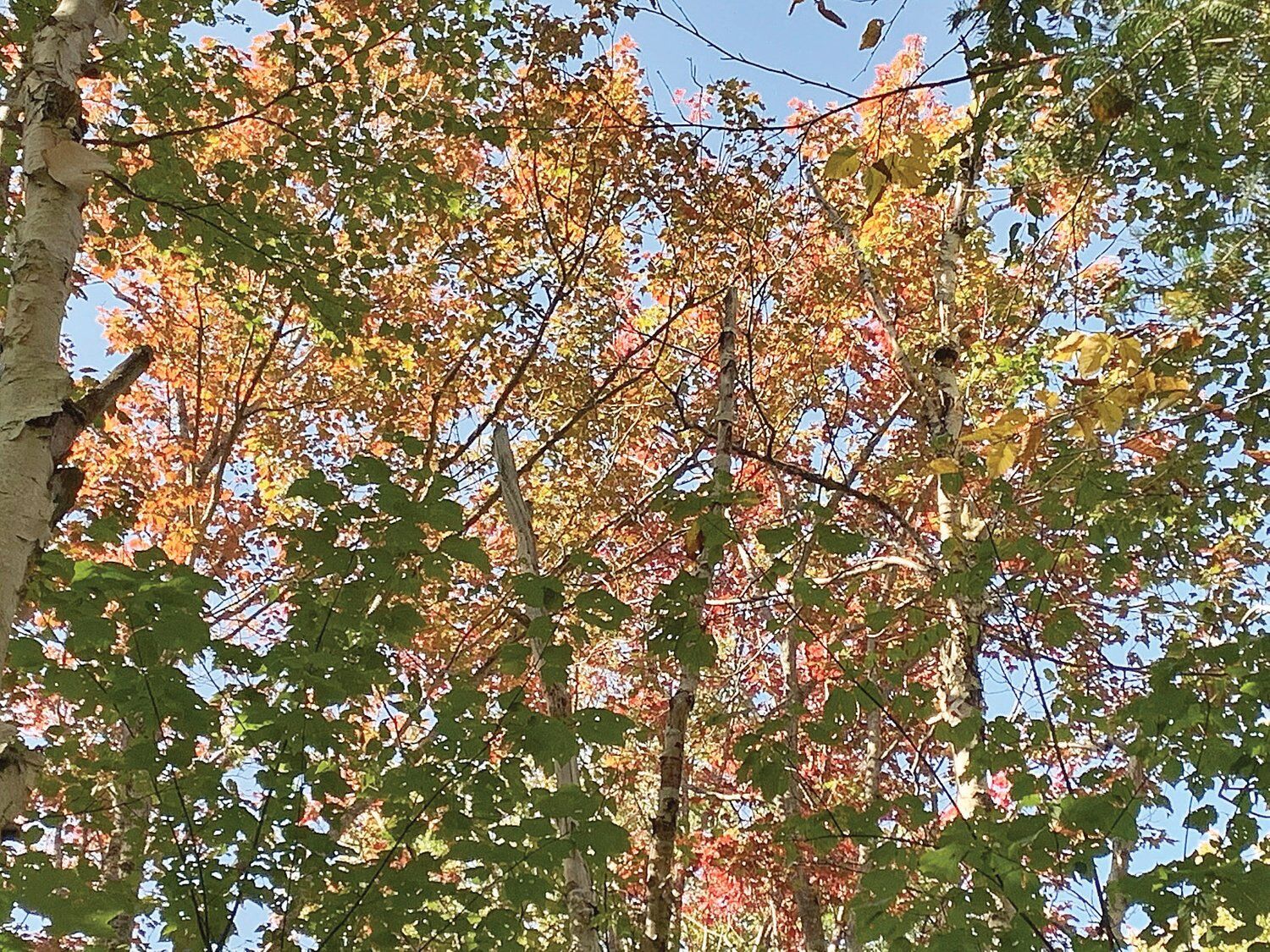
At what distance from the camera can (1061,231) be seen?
7312mm

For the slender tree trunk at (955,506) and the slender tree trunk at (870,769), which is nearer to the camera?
the slender tree trunk at (955,506)

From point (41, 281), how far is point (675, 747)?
116 inches

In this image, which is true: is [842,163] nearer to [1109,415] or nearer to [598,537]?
[1109,415]

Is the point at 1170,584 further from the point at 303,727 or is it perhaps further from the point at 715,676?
the point at 715,676

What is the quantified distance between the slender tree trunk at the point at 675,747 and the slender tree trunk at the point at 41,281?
203 centimetres

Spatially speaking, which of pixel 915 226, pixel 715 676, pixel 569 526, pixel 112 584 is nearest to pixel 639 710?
pixel 715 676

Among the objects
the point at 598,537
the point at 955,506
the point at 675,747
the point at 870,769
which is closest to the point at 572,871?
the point at 675,747

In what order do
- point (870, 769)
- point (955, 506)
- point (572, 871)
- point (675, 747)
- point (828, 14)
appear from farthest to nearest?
point (870, 769) < point (955, 506) < point (675, 747) < point (572, 871) < point (828, 14)

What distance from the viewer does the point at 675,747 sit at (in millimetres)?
3916

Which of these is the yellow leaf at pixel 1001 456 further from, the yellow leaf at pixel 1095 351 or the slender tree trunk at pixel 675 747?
the slender tree trunk at pixel 675 747

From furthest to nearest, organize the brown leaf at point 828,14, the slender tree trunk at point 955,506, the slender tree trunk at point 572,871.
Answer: the slender tree trunk at point 955,506
the slender tree trunk at point 572,871
the brown leaf at point 828,14

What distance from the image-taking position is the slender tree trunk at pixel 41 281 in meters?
2.04

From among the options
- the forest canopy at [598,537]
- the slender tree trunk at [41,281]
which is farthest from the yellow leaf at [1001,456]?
the slender tree trunk at [41,281]

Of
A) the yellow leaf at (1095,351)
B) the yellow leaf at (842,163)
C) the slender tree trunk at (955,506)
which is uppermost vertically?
the slender tree trunk at (955,506)
